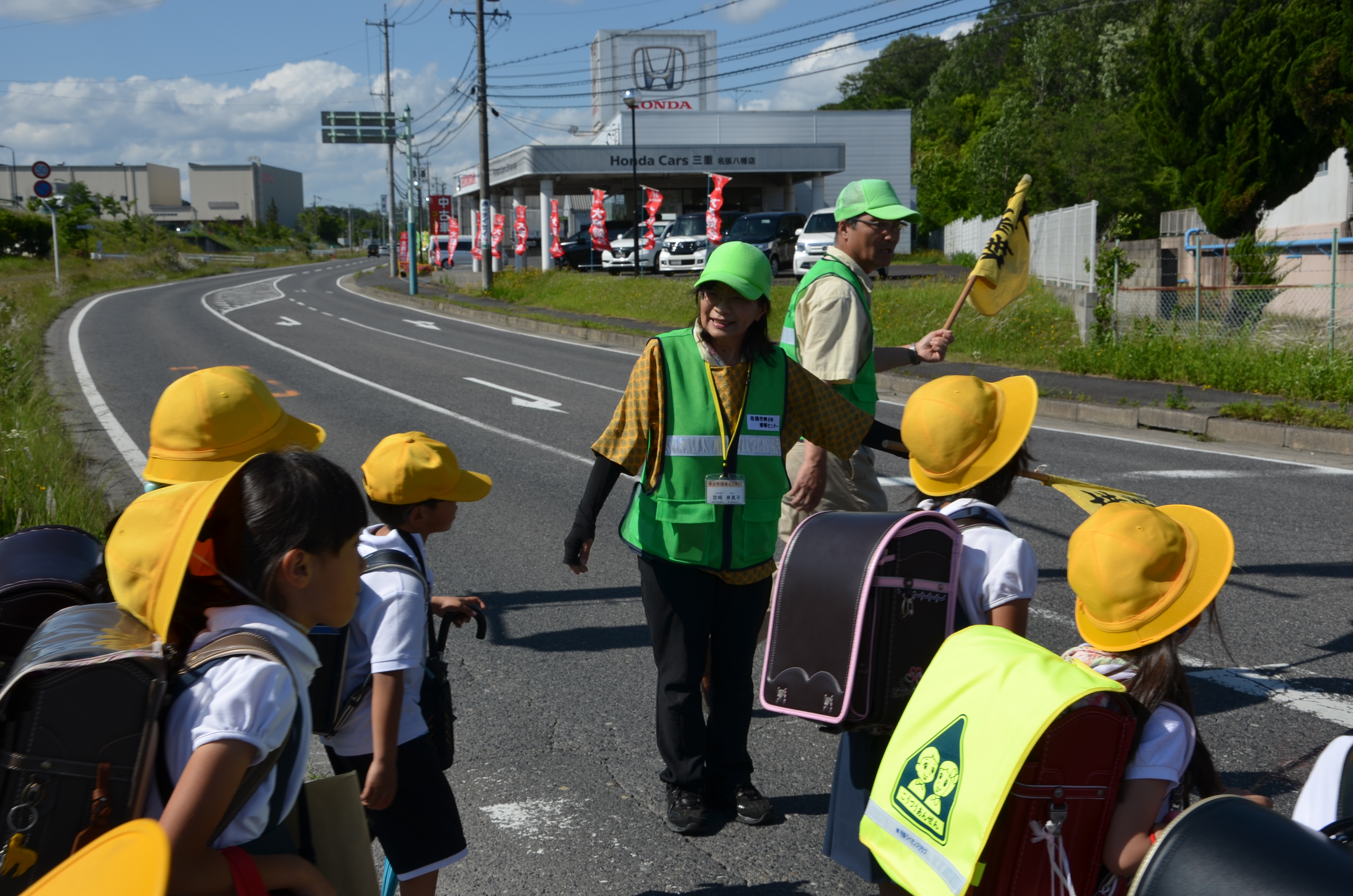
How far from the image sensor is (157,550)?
5.18ft

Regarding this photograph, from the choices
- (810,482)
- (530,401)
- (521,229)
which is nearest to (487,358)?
(530,401)

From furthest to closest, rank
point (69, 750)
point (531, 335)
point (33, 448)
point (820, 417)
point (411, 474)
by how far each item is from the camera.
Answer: point (531, 335) → point (33, 448) → point (820, 417) → point (411, 474) → point (69, 750)

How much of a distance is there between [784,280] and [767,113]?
2418 centimetres

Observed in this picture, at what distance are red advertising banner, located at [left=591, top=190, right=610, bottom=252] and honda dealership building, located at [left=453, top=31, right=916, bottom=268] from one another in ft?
6.38

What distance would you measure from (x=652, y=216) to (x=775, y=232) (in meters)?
5.36

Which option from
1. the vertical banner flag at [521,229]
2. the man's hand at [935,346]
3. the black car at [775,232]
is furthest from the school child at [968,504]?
the vertical banner flag at [521,229]

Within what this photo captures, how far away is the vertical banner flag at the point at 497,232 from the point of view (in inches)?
1549

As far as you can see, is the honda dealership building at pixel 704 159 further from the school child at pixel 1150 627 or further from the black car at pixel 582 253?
the school child at pixel 1150 627

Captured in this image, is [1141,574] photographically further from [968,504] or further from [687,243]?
[687,243]

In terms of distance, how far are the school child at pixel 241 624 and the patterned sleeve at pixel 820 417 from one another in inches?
70.7

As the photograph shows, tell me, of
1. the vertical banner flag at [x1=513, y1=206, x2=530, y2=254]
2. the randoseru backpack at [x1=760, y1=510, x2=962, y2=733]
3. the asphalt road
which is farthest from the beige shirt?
the vertical banner flag at [x1=513, y1=206, x2=530, y2=254]

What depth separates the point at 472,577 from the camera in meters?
6.15

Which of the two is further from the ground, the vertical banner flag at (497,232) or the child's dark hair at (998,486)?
the vertical banner flag at (497,232)

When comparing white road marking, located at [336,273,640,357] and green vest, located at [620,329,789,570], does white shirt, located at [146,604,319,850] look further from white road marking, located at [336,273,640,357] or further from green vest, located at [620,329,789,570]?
white road marking, located at [336,273,640,357]
